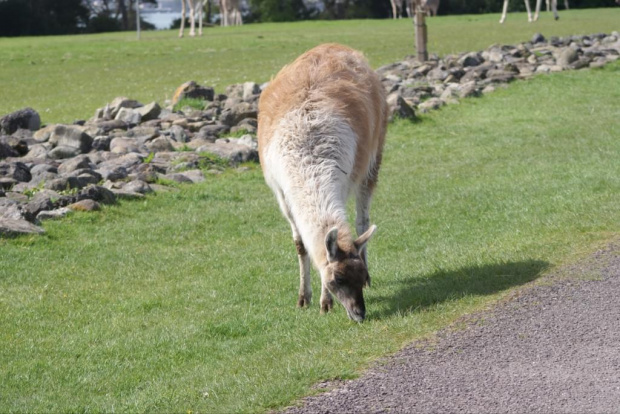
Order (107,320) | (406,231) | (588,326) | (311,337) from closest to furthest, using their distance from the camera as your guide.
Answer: (588,326) < (311,337) < (107,320) < (406,231)

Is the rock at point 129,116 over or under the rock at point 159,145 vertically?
over

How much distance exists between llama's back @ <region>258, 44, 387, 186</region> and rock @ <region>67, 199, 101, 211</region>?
479cm

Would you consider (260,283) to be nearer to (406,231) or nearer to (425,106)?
(406,231)

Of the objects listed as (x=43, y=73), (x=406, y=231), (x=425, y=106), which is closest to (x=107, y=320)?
(x=406, y=231)

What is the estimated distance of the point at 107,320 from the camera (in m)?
8.88

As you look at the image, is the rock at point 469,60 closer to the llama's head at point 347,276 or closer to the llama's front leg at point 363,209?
the llama's front leg at point 363,209

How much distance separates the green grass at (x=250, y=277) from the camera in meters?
6.89

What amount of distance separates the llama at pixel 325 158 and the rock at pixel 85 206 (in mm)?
4781

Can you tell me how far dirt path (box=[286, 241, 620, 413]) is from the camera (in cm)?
554

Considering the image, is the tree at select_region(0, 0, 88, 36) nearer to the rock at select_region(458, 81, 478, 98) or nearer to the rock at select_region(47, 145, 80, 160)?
the rock at select_region(458, 81, 478, 98)

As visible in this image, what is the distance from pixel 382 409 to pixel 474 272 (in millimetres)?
3689

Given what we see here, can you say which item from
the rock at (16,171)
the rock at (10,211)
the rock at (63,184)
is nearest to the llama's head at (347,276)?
the rock at (10,211)

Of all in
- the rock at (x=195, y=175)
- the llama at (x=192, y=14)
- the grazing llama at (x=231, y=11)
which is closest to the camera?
the rock at (x=195, y=175)

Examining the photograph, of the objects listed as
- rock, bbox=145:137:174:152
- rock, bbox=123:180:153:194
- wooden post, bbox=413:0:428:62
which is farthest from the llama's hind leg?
wooden post, bbox=413:0:428:62
